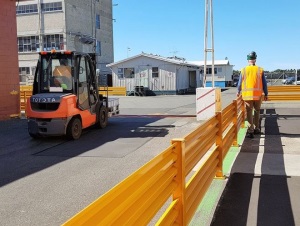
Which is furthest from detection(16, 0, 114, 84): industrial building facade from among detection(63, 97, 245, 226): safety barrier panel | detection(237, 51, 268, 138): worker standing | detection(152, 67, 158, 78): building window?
detection(63, 97, 245, 226): safety barrier panel

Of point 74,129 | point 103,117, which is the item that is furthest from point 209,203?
point 103,117

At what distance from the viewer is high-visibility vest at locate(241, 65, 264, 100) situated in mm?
9336

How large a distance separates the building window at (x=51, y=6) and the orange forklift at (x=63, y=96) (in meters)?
32.9

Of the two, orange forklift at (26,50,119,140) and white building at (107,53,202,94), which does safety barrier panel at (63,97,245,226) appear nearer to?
orange forklift at (26,50,119,140)

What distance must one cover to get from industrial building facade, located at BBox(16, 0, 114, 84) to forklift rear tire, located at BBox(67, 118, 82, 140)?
1260 inches

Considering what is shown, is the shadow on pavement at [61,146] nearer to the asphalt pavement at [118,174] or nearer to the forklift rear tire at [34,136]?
the asphalt pavement at [118,174]

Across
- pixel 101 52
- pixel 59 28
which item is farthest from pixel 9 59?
pixel 101 52

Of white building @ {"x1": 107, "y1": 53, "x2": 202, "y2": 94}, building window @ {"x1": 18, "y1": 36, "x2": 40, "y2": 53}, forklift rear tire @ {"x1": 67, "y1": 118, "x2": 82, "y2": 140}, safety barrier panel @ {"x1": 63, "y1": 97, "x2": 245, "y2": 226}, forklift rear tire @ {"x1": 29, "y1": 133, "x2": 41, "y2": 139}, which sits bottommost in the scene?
forklift rear tire @ {"x1": 29, "y1": 133, "x2": 41, "y2": 139}

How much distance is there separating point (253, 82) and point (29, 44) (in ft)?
127

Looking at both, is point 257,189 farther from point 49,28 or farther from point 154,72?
point 49,28

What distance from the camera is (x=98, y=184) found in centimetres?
601

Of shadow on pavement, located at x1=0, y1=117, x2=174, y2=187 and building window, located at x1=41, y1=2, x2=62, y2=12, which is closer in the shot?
shadow on pavement, located at x1=0, y1=117, x2=174, y2=187

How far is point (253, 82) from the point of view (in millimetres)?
9344

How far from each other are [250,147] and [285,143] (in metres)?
1.15
